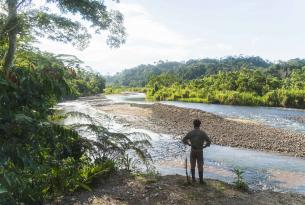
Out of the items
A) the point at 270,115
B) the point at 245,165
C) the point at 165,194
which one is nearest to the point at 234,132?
the point at 245,165

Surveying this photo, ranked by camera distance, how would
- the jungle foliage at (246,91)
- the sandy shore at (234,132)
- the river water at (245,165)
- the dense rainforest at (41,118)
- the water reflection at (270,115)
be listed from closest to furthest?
the dense rainforest at (41,118) → the river water at (245,165) → the sandy shore at (234,132) → the water reflection at (270,115) → the jungle foliage at (246,91)

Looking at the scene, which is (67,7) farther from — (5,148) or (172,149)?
(172,149)

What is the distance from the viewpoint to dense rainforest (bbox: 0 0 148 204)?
450cm

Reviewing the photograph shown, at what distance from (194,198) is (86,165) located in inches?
144

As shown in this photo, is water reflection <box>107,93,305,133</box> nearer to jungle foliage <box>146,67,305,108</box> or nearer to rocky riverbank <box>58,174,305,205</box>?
jungle foliage <box>146,67,305,108</box>

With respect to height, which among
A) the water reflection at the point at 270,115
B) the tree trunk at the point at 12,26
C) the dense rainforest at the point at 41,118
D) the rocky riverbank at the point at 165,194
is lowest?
the water reflection at the point at 270,115

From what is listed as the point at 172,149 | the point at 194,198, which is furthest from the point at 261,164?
the point at 194,198

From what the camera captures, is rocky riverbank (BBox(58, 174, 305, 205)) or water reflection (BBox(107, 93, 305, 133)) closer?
rocky riverbank (BBox(58, 174, 305, 205))

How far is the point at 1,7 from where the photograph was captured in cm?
1330

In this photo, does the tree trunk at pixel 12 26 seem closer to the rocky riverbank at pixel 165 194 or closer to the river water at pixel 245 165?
the rocky riverbank at pixel 165 194

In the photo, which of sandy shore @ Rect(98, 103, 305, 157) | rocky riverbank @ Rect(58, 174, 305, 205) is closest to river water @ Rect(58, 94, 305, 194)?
sandy shore @ Rect(98, 103, 305, 157)

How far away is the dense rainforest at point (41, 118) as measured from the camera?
450cm

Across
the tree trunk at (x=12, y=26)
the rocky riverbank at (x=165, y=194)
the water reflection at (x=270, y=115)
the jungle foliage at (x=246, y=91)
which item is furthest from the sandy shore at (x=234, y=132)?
the jungle foliage at (x=246, y=91)

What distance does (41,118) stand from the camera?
536cm
